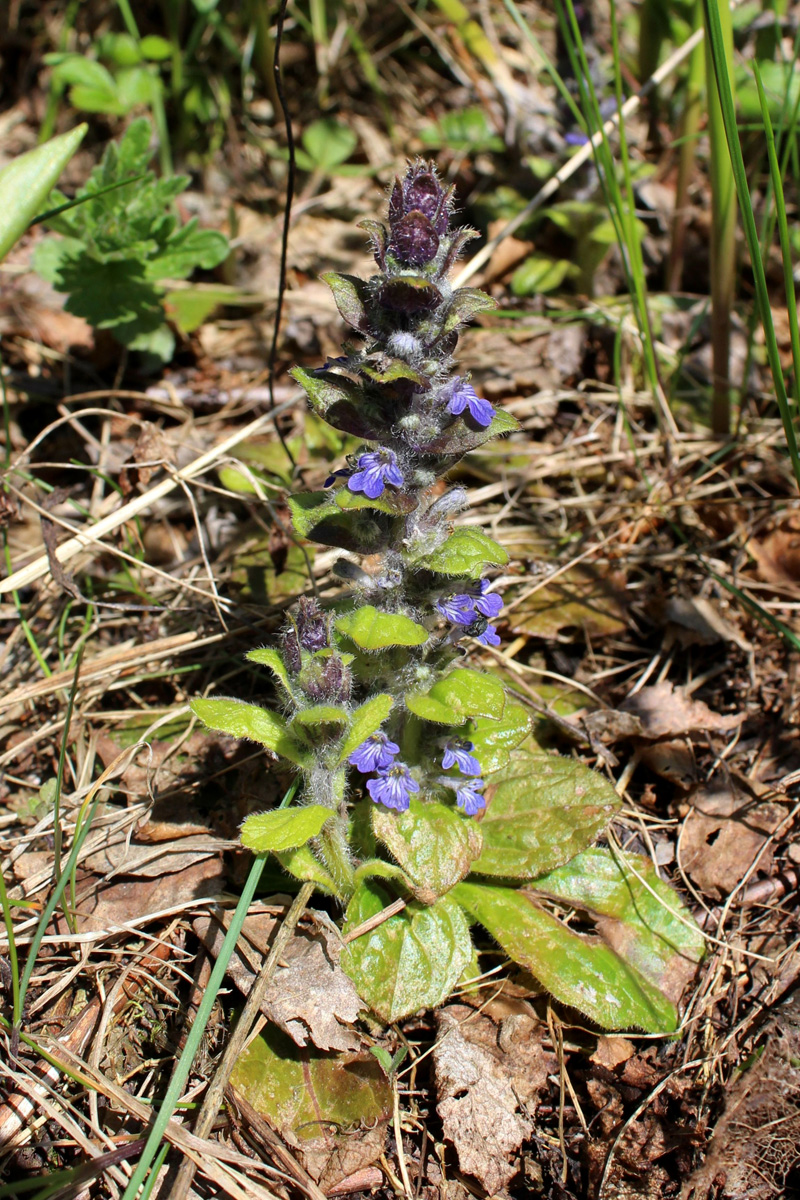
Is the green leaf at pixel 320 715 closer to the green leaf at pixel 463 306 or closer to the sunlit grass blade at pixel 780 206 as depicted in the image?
the green leaf at pixel 463 306

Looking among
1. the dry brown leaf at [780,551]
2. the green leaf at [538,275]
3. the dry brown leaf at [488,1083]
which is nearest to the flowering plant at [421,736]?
the dry brown leaf at [488,1083]

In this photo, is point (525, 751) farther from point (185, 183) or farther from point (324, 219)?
point (324, 219)

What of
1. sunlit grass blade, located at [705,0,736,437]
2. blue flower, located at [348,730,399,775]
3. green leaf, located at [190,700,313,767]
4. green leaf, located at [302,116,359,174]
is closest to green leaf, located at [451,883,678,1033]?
blue flower, located at [348,730,399,775]

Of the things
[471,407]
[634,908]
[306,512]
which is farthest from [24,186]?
[634,908]

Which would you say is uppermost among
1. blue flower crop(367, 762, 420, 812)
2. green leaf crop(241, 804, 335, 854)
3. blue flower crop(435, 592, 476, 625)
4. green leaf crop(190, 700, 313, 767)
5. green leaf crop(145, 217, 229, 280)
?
green leaf crop(145, 217, 229, 280)

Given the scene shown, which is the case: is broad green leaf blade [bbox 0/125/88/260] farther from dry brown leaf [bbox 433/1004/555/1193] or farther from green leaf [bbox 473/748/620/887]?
dry brown leaf [bbox 433/1004/555/1193]
